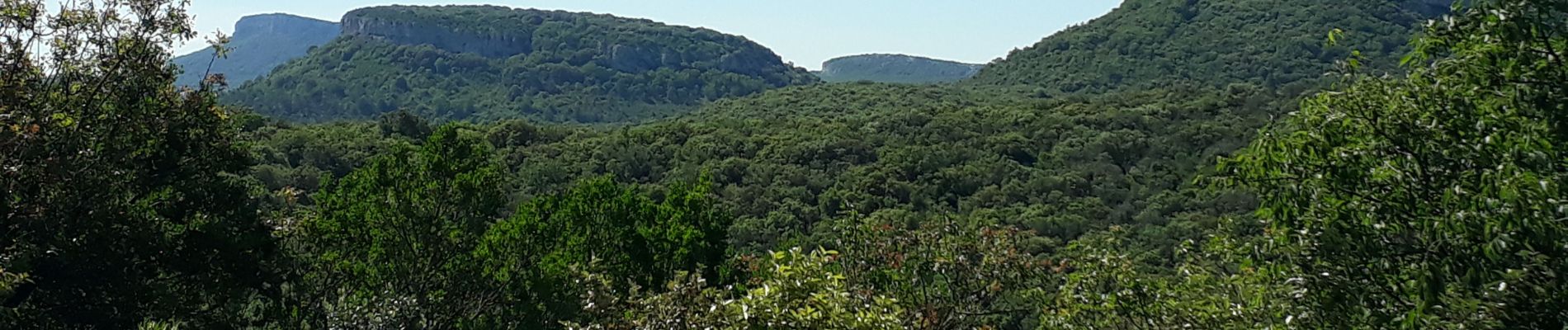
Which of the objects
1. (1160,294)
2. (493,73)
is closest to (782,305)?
(1160,294)

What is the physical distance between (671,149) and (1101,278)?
55.3 m

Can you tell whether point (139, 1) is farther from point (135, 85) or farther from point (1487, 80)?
point (1487, 80)

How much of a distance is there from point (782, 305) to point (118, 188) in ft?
23.9

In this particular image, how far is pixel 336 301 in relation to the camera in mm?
11469

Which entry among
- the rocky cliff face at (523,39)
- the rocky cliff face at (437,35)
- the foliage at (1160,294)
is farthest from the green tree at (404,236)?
the rocky cliff face at (437,35)

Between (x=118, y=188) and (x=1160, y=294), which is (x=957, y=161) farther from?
(x=118, y=188)

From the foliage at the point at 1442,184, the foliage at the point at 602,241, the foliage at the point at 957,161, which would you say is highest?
the foliage at the point at 1442,184

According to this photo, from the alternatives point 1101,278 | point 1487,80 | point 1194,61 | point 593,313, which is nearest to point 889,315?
point 1487,80

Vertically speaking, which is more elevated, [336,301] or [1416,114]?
[1416,114]

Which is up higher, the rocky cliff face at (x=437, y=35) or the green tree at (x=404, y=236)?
the green tree at (x=404, y=236)

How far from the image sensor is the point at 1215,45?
11538 cm

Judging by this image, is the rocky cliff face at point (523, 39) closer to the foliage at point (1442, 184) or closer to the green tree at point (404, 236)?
the green tree at point (404, 236)

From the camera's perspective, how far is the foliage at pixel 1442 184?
4.03 meters

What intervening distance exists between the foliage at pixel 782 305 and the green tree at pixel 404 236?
17.1ft
